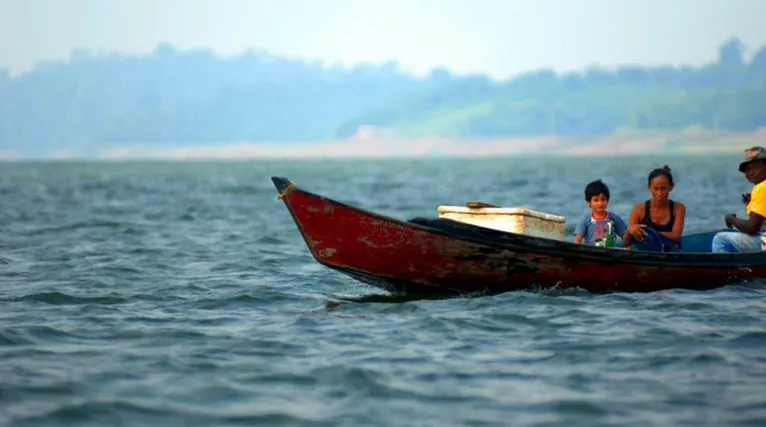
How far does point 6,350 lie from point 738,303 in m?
7.10

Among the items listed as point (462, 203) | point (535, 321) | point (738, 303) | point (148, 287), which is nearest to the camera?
point (535, 321)

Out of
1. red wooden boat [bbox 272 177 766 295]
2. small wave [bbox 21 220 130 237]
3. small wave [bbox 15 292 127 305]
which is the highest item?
red wooden boat [bbox 272 177 766 295]

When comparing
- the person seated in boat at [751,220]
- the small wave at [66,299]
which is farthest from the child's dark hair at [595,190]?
the small wave at [66,299]

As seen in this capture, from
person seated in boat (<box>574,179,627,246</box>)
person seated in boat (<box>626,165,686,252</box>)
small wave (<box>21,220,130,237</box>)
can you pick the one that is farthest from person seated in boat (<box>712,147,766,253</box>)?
small wave (<box>21,220,130,237</box>)

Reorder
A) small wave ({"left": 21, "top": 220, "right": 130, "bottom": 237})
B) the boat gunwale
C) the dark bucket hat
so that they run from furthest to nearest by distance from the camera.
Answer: small wave ({"left": 21, "top": 220, "right": 130, "bottom": 237}), the dark bucket hat, the boat gunwale

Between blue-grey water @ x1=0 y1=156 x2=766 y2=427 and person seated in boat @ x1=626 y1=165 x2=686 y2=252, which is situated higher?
person seated in boat @ x1=626 y1=165 x2=686 y2=252

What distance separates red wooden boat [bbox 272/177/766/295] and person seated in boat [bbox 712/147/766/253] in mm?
401

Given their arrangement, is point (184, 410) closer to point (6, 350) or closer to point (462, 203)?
point (6, 350)

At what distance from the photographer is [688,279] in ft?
43.5

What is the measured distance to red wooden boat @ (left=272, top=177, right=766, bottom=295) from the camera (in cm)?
1236

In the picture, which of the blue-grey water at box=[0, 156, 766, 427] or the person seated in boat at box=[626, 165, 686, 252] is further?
the person seated in boat at box=[626, 165, 686, 252]

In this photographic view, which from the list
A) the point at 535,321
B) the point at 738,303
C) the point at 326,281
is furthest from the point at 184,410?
the point at 326,281

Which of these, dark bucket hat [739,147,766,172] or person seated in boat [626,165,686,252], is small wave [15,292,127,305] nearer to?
Answer: person seated in boat [626,165,686,252]

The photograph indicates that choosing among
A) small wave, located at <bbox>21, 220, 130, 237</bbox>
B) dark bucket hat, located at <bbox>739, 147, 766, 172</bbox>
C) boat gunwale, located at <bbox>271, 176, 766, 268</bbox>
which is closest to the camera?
boat gunwale, located at <bbox>271, 176, 766, 268</bbox>
